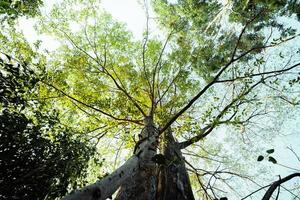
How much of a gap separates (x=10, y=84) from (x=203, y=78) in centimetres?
644

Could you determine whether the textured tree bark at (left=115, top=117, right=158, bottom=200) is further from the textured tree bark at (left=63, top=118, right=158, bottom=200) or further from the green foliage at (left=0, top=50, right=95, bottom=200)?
the green foliage at (left=0, top=50, right=95, bottom=200)

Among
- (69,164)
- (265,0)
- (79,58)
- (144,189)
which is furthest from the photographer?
(79,58)

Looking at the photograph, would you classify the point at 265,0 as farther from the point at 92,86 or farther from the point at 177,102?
the point at 92,86

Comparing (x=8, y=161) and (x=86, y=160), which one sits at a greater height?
(x=86, y=160)

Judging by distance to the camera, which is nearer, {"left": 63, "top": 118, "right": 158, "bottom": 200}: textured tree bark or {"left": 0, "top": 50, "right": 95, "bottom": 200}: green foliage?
{"left": 0, "top": 50, "right": 95, "bottom": 200}: green foliage

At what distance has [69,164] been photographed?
4195 millimetres

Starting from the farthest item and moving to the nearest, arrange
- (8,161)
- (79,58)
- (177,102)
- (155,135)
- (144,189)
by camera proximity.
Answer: (177,102) < (79,58) < (155,135) < (144,189) < (8,161)

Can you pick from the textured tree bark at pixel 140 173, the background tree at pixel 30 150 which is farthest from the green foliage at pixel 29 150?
the textured tree bark at pixel 140 173

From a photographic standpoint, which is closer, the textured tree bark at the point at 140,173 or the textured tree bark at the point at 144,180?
the textured tree bark at the point at 140,173

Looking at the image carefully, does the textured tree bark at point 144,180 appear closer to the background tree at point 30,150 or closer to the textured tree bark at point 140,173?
the textured tree bark at point 140,173

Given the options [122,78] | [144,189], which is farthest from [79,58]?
[144,189]

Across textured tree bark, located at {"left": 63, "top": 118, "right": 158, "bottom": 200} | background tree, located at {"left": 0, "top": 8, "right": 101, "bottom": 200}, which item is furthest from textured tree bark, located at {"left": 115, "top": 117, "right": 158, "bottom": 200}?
background tree, located at {"left": 0, "top": 8, "right": 101, "bottom": 200}

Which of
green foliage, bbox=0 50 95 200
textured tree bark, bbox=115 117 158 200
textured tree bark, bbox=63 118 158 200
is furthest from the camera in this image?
textured tree bark, bbox=115 117 158 200

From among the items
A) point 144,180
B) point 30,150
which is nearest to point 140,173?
point 144,180
